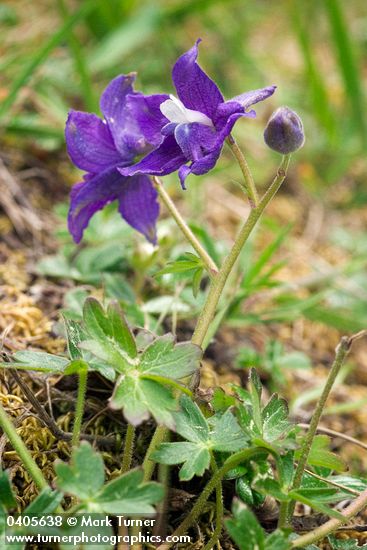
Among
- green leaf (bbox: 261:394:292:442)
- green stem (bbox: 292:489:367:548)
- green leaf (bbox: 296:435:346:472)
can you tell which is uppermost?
green leaf (bbox: 261:394:292:442)

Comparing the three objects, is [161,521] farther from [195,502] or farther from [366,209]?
[366,209]

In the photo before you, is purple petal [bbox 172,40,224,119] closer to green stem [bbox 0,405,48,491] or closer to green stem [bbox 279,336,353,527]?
green stem [bbox 279,336,353,527]

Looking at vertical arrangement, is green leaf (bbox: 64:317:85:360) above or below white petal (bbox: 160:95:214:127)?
below

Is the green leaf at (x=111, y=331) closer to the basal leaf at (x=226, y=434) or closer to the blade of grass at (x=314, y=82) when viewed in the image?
the basal leaf at (x=226, y=434)

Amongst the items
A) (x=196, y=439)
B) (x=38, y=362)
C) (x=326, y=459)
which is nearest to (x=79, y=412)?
(x=38, y=362)

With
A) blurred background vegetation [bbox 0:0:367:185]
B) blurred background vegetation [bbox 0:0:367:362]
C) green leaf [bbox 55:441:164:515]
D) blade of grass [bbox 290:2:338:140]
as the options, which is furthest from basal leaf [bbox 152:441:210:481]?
blade of grass [bbox 290:2:338:140]

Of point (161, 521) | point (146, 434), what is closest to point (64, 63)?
point (146, 434)
